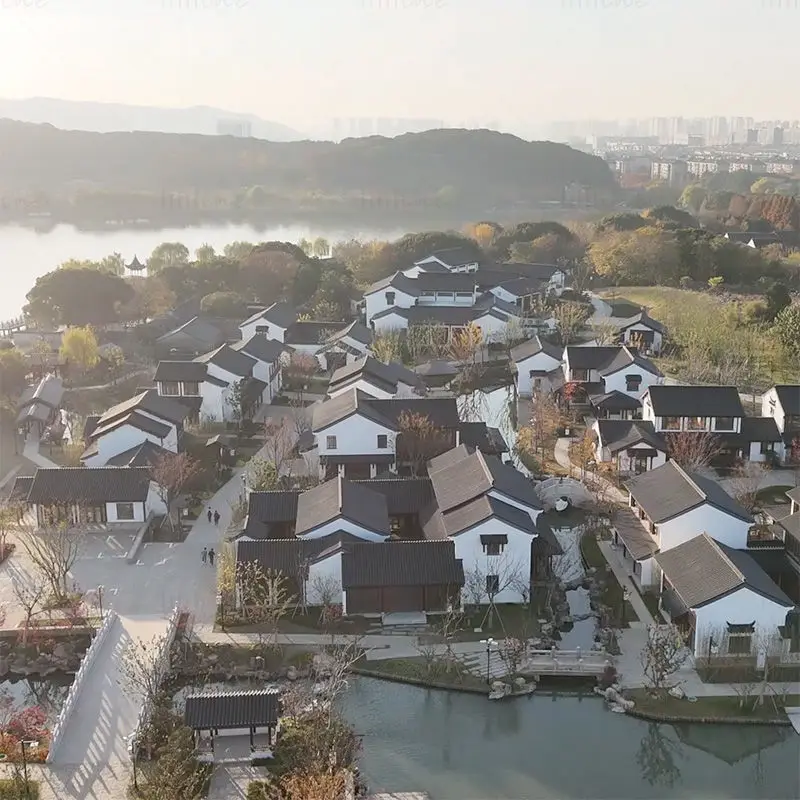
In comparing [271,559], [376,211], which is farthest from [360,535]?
[376,211]

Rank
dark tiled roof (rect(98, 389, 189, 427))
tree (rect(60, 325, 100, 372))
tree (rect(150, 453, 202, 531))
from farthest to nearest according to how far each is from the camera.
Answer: tree (rect(60, 325, 100, 372))
dark tiled roof (rect(98, 389, 189, 427))
tree (rect(150, 453, 202, 531))

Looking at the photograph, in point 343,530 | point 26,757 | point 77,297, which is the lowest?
point 26,757

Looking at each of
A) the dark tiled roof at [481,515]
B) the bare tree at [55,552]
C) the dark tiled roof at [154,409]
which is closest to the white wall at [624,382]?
the dark tiled roof at [481,515]

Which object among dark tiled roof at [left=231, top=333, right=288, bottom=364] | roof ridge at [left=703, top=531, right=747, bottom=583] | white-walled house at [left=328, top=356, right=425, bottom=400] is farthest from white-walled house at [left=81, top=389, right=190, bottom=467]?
roof ridge at [left=703, top=531, right=747, bottom=583]

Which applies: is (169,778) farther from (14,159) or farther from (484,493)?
(14,159)

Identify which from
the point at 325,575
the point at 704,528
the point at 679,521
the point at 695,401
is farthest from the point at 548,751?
the point at 695,401

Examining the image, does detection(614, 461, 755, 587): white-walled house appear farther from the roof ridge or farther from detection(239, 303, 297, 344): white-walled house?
detection(239, 303, 297, 344): white-walled house

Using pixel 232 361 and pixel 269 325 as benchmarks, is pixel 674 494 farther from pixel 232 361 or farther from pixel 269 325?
pixel 269 325
